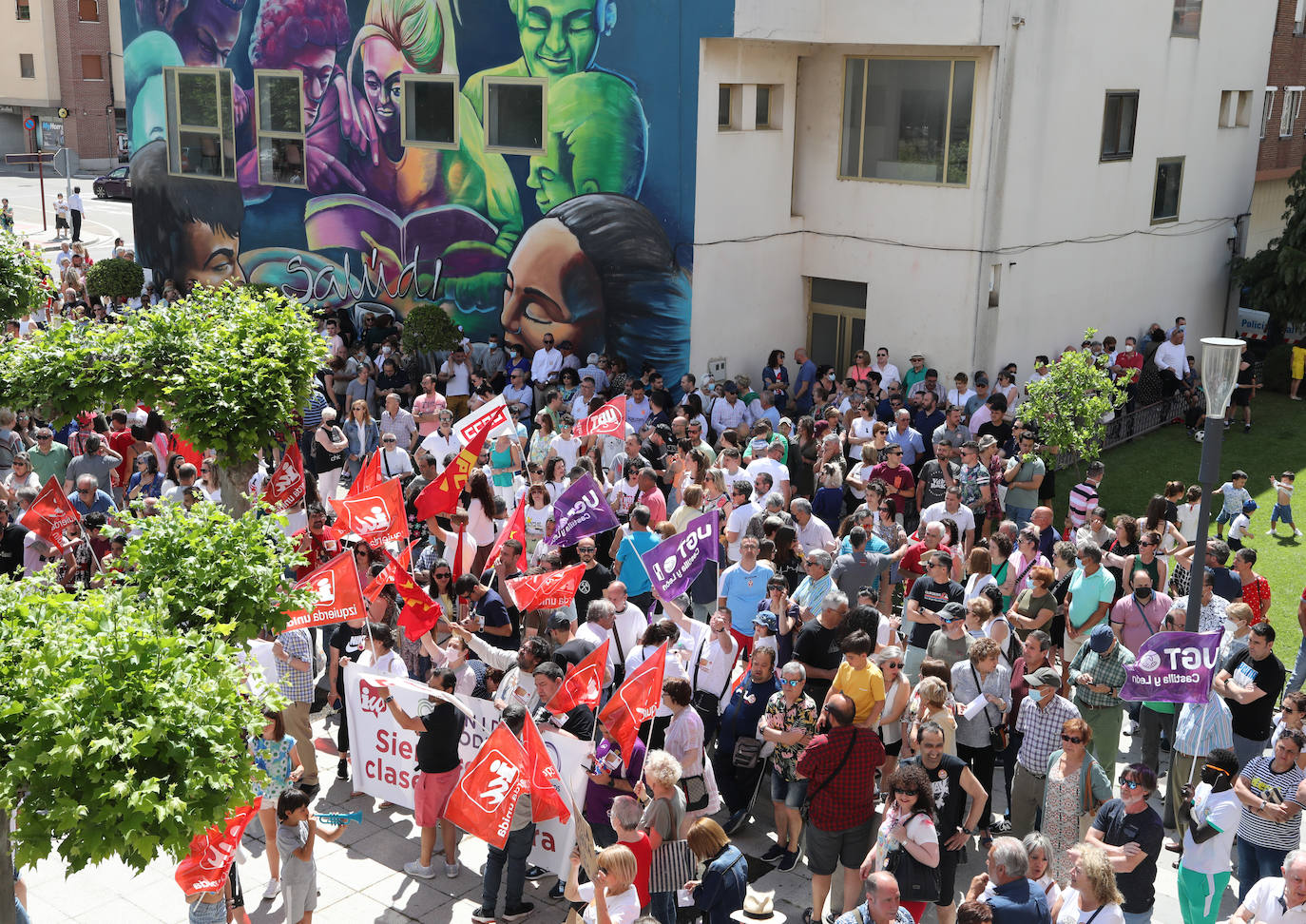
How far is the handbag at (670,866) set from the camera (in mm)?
8680

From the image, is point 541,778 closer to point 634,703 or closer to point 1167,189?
point 634,703

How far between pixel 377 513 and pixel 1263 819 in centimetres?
790

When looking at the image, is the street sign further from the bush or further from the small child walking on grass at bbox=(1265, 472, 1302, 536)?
the small child walking on grass at bbox=(1265, 472, 1302, 536)

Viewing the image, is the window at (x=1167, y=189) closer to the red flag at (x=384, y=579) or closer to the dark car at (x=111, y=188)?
the red flag at (x=384, y=579)

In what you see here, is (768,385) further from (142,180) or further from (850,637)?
(142,180)

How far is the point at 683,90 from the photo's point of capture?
20.7 m

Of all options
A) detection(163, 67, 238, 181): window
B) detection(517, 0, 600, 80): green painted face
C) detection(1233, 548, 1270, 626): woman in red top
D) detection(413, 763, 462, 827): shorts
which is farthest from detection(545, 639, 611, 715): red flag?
detection(163, 67, 238, 181): window

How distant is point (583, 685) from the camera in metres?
9.83

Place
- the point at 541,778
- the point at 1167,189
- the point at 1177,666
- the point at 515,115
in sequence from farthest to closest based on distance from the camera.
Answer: the point at 1167,189 → the point at 515,115 → the point at 1177,666 → the point at 541,778

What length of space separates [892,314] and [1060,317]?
3270mm

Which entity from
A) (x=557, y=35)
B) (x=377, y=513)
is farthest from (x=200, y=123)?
(x=377, y=513)

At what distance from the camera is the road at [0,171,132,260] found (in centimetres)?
4394

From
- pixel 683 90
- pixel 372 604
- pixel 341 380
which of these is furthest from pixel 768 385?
pixel 372 604

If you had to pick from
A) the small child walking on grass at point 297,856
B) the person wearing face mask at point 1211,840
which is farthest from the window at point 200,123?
A: the person wearing face mask at point 1211,840
